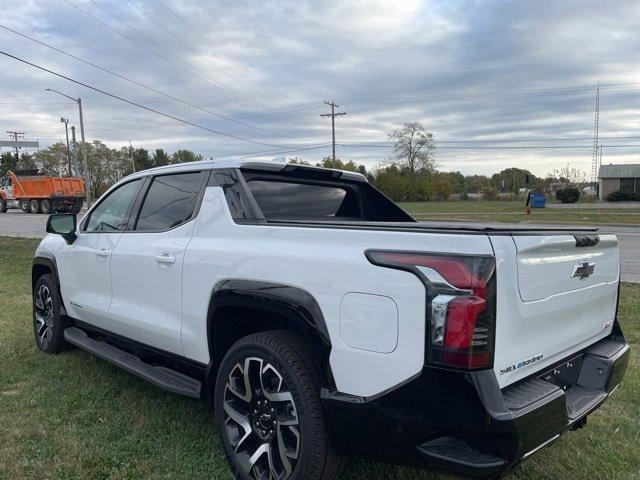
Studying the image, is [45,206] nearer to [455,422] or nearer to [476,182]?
[455,422]

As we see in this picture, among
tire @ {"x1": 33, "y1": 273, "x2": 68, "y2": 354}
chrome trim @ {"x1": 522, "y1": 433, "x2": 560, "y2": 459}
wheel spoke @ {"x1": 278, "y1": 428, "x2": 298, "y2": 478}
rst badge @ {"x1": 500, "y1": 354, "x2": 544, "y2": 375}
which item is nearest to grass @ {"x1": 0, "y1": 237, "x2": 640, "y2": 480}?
tire @ {"x1": 33, "y1": 273, "x2": 68, "y2": 354}

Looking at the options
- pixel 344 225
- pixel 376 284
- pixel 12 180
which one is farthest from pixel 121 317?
pixel 12 180

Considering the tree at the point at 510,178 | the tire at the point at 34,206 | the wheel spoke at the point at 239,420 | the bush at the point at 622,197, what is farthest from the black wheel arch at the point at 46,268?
the tree at the point at 510,178

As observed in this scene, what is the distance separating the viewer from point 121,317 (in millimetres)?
3885

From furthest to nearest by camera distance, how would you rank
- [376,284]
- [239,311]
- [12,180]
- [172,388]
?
1. [12,180]
2. [172,388]
3. [239,311]
4. [376,284]

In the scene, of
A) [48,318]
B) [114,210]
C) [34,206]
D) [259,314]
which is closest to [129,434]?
[259,314]

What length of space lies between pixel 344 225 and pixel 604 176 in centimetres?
6758

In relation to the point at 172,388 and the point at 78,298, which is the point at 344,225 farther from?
the point at 78,298

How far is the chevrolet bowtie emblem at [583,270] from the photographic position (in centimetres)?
262

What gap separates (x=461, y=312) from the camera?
2066mm

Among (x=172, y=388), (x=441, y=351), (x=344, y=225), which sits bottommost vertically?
(x=172, y=388)

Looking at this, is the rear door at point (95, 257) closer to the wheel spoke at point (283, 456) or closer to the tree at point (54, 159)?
the wheel spoke at point (283, 456)

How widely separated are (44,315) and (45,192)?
3252cm

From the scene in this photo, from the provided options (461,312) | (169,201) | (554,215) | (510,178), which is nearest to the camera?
(461,312)
